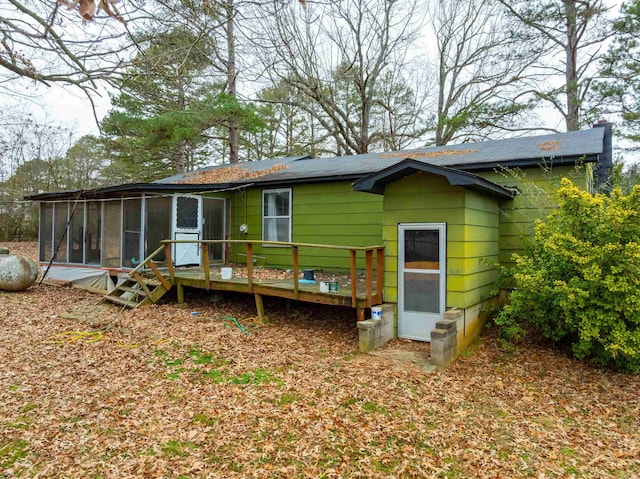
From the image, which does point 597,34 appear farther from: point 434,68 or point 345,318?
point 345,318

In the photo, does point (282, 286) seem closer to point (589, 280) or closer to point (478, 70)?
point (589, 280)

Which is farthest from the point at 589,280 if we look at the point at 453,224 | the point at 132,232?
the point at 132,232

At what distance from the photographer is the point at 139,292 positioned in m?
7.93

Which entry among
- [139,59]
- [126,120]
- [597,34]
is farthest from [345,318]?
[597,34]

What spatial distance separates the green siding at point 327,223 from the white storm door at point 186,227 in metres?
1.32

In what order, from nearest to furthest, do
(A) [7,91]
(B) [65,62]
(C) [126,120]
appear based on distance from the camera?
(B) [65,62] < (A) [7,91] < (C) [126,120]

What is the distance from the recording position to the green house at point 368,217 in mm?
5586

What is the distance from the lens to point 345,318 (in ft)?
23.8

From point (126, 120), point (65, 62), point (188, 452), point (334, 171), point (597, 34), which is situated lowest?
point (188, 452)

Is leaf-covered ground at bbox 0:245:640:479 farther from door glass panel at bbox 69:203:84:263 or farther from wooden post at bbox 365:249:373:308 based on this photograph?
door glass panel at bbox 69:203:84:263

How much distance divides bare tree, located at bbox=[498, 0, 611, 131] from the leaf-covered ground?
1285 centimetres

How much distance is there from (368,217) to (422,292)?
2.64 m

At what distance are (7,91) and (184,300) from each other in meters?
4.72

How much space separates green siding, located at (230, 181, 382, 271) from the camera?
8039mm
